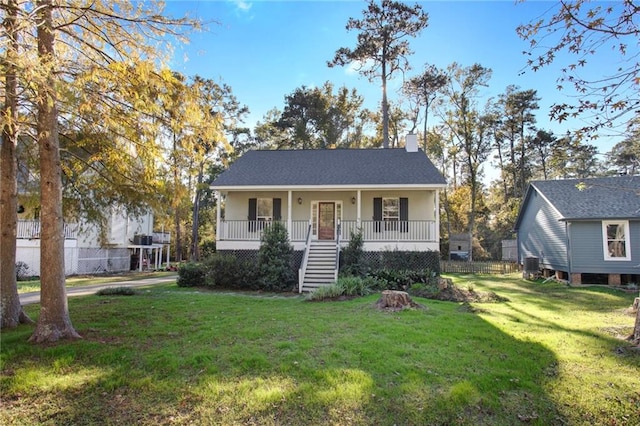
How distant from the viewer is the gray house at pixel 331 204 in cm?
1489

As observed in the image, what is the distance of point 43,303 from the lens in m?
5.69

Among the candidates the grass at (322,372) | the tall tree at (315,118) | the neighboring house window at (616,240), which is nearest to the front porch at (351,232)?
the grass at (322,372)

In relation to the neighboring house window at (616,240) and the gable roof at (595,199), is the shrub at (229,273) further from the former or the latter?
the neighboring house window at (616,240)

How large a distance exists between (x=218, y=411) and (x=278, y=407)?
1.95 ft

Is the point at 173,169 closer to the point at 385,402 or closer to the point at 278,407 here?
the point at 278,407

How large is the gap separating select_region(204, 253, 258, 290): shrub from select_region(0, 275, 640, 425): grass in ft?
18.1

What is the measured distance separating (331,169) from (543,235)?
11.8 m

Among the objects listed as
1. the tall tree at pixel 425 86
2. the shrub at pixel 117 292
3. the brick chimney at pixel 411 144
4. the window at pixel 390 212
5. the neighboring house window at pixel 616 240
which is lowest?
the shrub at pixel 117 292

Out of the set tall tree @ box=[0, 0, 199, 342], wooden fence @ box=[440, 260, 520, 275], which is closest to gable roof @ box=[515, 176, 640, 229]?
wooden fence @ box=[440, 260, 520, 275]

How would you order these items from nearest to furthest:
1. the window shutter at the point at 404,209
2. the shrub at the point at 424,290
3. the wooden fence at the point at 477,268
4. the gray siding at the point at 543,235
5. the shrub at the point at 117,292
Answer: the shrub at the point at 117,292 < the shrub at the point at 424,290 < the window shutter at the point at 404,209 < the gray siding at the point at 543,235 < the wooden fence at the point at 477,268

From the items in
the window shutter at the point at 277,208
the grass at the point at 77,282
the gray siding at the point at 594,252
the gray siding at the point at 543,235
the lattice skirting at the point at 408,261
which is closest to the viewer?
the grass at the point at 77,282

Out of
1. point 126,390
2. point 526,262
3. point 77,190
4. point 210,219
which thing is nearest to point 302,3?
point 77,190

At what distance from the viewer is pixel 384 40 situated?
85.0 feet

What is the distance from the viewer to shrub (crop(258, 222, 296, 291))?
42.4 feet
